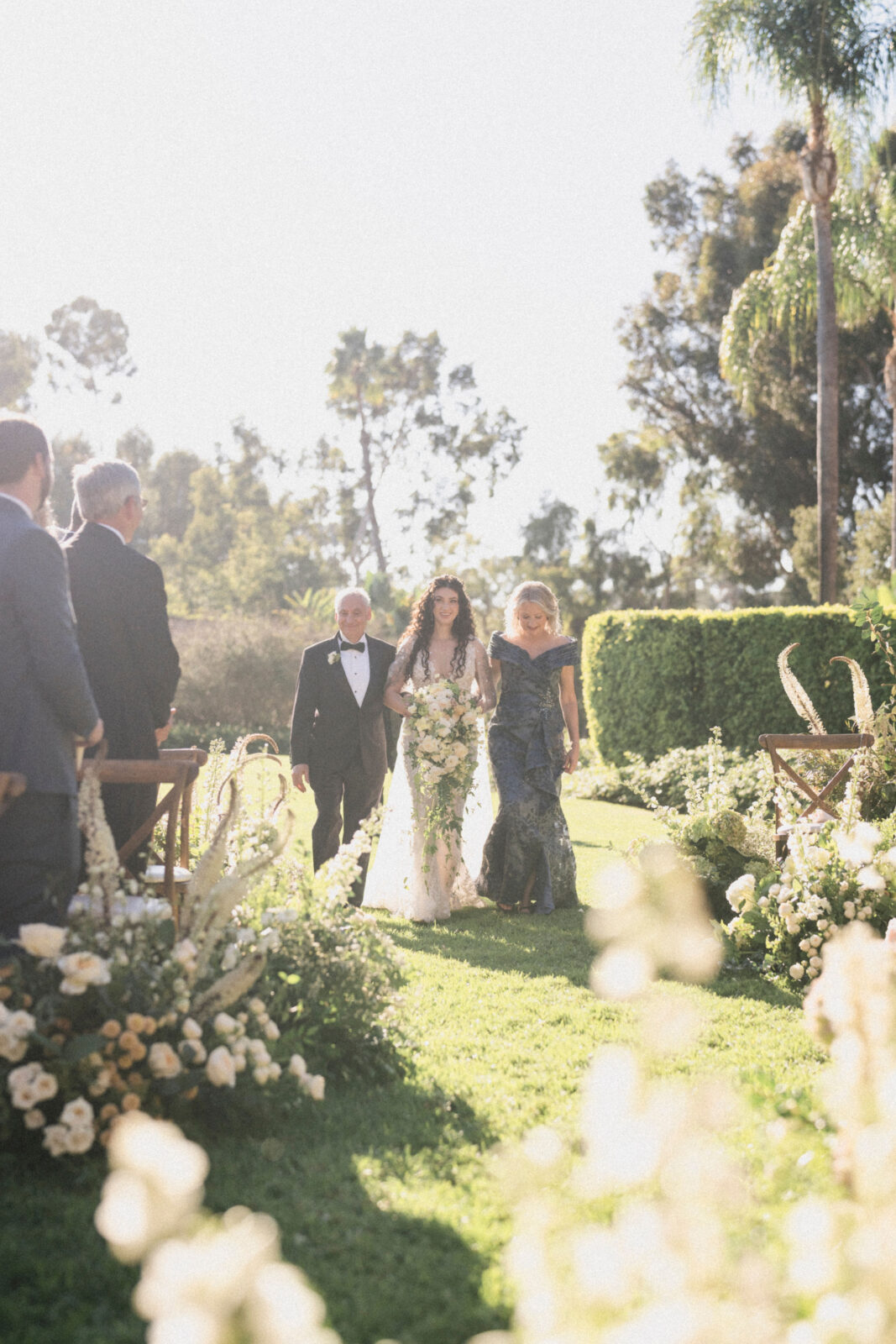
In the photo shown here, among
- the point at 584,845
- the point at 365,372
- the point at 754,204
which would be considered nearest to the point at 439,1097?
the point at 584,845

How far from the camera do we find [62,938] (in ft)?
9.64

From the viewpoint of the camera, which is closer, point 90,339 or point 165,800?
point 165,800

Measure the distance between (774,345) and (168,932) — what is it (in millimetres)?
27113

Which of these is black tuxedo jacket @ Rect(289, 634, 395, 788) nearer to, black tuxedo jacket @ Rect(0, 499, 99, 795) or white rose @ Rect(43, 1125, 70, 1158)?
black tuxedo jacket @ Rect(0, 499, 99, 795)

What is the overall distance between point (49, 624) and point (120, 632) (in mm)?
942

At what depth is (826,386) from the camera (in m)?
16.7

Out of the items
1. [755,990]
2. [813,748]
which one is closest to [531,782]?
[813,748]

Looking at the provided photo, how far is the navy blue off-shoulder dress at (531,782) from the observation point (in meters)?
7.50

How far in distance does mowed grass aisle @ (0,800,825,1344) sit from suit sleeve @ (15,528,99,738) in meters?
1.21

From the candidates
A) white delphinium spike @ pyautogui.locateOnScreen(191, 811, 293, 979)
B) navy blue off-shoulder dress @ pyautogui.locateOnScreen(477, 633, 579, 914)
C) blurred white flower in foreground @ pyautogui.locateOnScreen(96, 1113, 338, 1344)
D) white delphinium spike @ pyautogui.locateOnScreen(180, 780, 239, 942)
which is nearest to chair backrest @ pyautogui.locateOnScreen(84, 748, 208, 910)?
white delphinium spike @ pyautogui.locateOnScreen(180, 780, 239, 942)

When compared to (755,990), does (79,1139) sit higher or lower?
higher

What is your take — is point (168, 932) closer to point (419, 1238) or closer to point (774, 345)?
point (419, 1238)

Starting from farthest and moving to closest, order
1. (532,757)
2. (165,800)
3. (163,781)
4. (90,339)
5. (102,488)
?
(90,339) → (532,757) → (102,488) → (165,800) → (163,781)

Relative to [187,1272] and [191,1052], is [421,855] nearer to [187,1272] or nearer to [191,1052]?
[191,1052]
